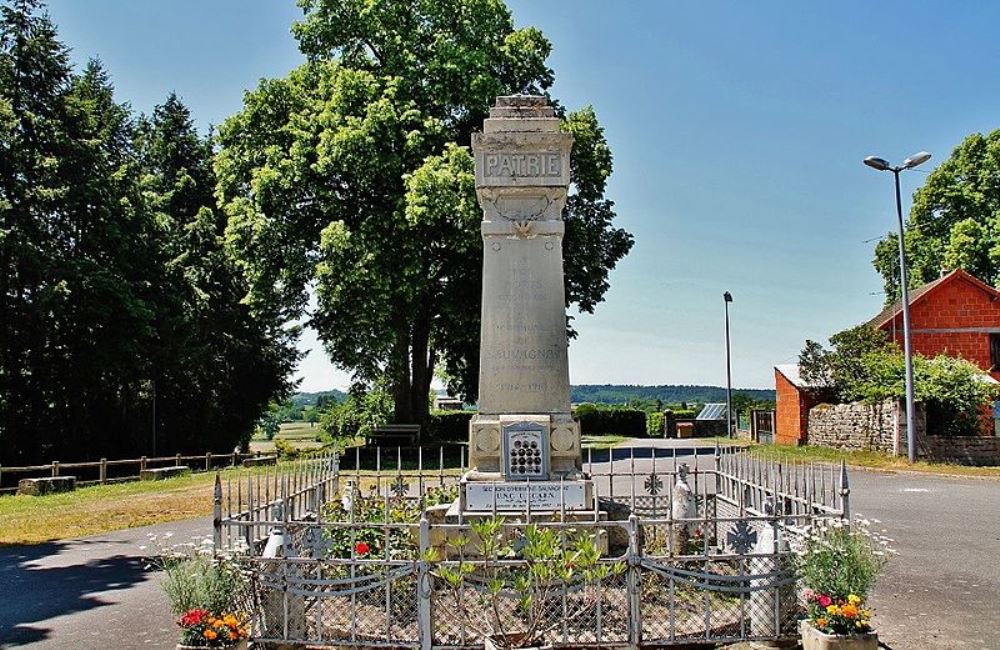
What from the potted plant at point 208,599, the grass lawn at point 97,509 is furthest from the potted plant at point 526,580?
the grass lawn at point 97,509

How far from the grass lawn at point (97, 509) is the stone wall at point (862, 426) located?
65.2 feet

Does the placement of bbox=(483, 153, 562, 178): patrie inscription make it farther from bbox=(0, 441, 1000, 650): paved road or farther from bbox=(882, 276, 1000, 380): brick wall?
bbox=(882, 276, 1000, 380): brick wall

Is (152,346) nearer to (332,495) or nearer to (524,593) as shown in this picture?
(332,495)

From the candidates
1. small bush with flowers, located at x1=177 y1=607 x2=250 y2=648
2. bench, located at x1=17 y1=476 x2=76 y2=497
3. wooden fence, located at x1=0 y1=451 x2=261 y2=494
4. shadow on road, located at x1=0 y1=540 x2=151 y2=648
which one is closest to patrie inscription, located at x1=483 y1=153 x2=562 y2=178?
small bush with flowers, located at x1=177 y1=607 x2=250 y2=648

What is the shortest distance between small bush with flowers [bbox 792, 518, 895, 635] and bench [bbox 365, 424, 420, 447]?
69.4 feet

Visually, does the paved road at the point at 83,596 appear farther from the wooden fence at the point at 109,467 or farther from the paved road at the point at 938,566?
the wooden fence at the point at 109,467

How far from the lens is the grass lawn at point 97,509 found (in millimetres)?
15117

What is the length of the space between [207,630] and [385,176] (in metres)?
20.9

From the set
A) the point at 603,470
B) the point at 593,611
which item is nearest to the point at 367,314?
the point at 603,470

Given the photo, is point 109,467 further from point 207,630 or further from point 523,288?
point 207,630

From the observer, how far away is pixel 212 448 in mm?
36281

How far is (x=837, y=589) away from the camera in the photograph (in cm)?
683

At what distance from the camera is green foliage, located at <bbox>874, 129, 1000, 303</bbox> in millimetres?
41344

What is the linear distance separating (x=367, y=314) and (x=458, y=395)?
1004 cm
